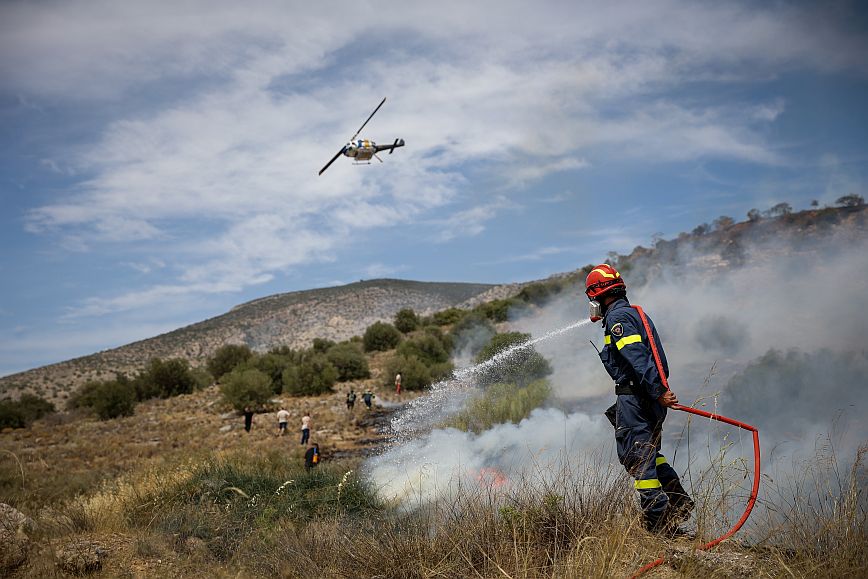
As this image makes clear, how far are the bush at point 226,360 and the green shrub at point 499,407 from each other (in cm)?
3812

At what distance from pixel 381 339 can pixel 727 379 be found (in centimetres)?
3801

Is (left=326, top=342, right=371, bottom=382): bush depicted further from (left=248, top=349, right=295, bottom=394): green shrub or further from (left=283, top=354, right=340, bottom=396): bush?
(left=248, top=349, right=295, bottom=394): green shrub

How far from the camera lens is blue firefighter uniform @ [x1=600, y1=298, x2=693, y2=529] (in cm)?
459

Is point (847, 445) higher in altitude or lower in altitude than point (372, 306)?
lower

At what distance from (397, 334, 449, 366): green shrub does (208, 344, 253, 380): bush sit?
16915mm

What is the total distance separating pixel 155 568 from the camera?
19.3 ft

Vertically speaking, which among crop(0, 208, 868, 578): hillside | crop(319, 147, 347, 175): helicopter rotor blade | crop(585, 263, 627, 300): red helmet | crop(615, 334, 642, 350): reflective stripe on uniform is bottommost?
crop(0, 208, 868, 578): hillside

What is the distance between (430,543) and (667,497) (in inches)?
71.9

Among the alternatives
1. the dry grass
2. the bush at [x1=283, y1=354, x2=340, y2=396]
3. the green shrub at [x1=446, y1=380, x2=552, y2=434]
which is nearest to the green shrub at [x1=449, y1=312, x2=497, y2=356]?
the bush at [x1=283, y1=354, x2=340, y2=396]

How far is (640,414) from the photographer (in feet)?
16.3

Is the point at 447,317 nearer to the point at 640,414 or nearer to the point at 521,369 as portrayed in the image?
the point at 521,369

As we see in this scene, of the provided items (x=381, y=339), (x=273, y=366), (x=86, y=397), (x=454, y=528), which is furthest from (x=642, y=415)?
(x=381, y=339)

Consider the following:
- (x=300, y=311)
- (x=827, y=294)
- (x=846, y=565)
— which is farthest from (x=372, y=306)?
(x=846, y=565)

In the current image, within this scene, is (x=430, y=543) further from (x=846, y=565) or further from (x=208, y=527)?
(x=208, y=527)
